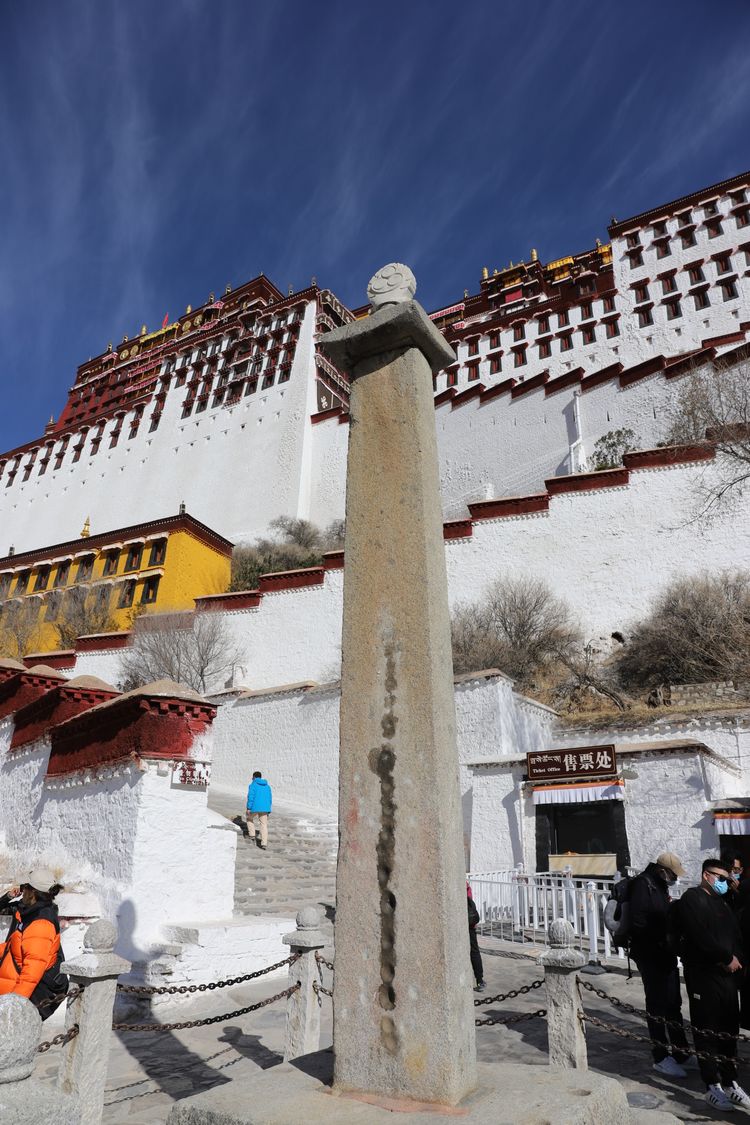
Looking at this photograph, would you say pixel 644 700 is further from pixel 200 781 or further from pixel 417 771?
pixel 417 771

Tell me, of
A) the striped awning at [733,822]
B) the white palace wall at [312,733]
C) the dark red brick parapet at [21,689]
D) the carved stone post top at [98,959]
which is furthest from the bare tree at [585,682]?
the carved stone post top at [98,959]

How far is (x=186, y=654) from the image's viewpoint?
2142 centimetres

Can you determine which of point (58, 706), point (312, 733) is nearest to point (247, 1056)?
point (58, 706)

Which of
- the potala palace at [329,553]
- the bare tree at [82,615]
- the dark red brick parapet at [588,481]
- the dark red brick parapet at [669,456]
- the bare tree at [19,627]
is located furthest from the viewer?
the bare tree at [19,627]

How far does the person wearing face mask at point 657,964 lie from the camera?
13.8ft

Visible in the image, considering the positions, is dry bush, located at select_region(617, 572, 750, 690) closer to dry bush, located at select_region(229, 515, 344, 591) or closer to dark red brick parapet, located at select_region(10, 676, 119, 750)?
dark red brick parapet, located at select_region(10, 676, 119, 750)

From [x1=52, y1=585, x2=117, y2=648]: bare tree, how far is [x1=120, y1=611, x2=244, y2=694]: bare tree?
21.9 ft

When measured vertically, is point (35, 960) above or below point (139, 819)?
below

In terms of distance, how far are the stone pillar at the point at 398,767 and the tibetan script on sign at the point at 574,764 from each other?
8955 millimetres

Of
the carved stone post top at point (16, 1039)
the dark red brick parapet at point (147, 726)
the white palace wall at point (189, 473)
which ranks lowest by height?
the carved stone post top at point (16, 1039)

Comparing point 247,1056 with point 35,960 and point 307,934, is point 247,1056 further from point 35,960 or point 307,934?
point 35,960

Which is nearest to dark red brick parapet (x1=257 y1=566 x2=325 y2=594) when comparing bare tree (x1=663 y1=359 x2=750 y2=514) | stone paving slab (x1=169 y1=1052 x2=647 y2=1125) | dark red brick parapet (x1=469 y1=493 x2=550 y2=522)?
dark red brick parapet (x1=469 y1=493 x2=550 y2=522)

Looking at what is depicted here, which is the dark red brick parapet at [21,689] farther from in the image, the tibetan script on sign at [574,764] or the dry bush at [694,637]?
the dry bush at [694,637]

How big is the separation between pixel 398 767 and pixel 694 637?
15475 millimetres
